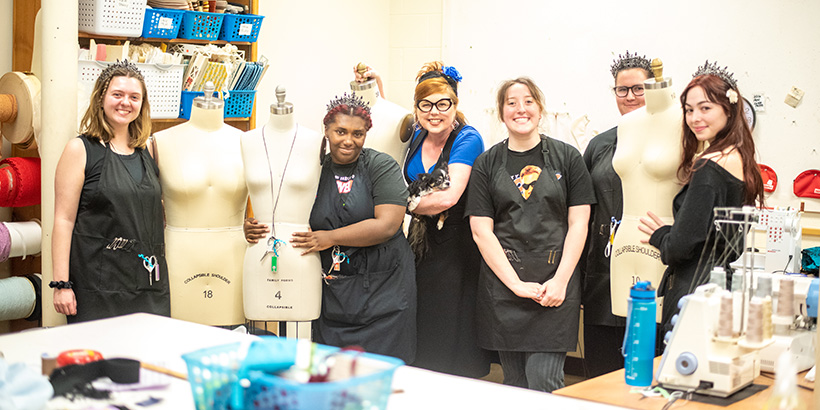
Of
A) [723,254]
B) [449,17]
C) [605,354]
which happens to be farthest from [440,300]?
[449,17]

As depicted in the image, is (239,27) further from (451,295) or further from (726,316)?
(726,316)

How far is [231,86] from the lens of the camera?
453 centimetres

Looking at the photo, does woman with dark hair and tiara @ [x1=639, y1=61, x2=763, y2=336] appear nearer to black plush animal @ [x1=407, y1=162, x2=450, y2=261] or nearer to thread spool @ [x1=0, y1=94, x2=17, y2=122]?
black plush animal @ [x1=407, y1=162, x2=450, y2=261]

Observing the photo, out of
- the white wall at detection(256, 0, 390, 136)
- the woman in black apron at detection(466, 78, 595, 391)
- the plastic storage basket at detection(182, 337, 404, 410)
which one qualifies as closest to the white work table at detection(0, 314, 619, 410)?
the plastic storage basket at detection(182, 337, 404, 410)

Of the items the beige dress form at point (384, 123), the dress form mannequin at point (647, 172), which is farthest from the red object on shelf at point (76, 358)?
the dress form mannequin at point (647, 172)

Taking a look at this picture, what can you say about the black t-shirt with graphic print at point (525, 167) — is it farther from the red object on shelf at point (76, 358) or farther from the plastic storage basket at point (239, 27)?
the plastic storage basket at point (239, 27)

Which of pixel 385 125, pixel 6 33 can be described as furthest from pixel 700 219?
pixel 6 33

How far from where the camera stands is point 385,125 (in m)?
3.65

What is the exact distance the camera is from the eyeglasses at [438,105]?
139 inches

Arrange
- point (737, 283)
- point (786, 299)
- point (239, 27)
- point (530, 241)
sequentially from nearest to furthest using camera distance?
point (737, 283) → point (786, 299) → point (530, 241) → point (239, 27)

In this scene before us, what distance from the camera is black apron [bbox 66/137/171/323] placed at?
3.12 meters

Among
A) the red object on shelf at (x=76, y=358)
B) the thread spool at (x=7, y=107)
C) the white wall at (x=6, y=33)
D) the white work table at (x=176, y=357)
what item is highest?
the white wall at (x=6, y=33)

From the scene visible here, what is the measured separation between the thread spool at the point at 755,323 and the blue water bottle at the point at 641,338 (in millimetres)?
257

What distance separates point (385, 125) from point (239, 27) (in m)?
1.41
